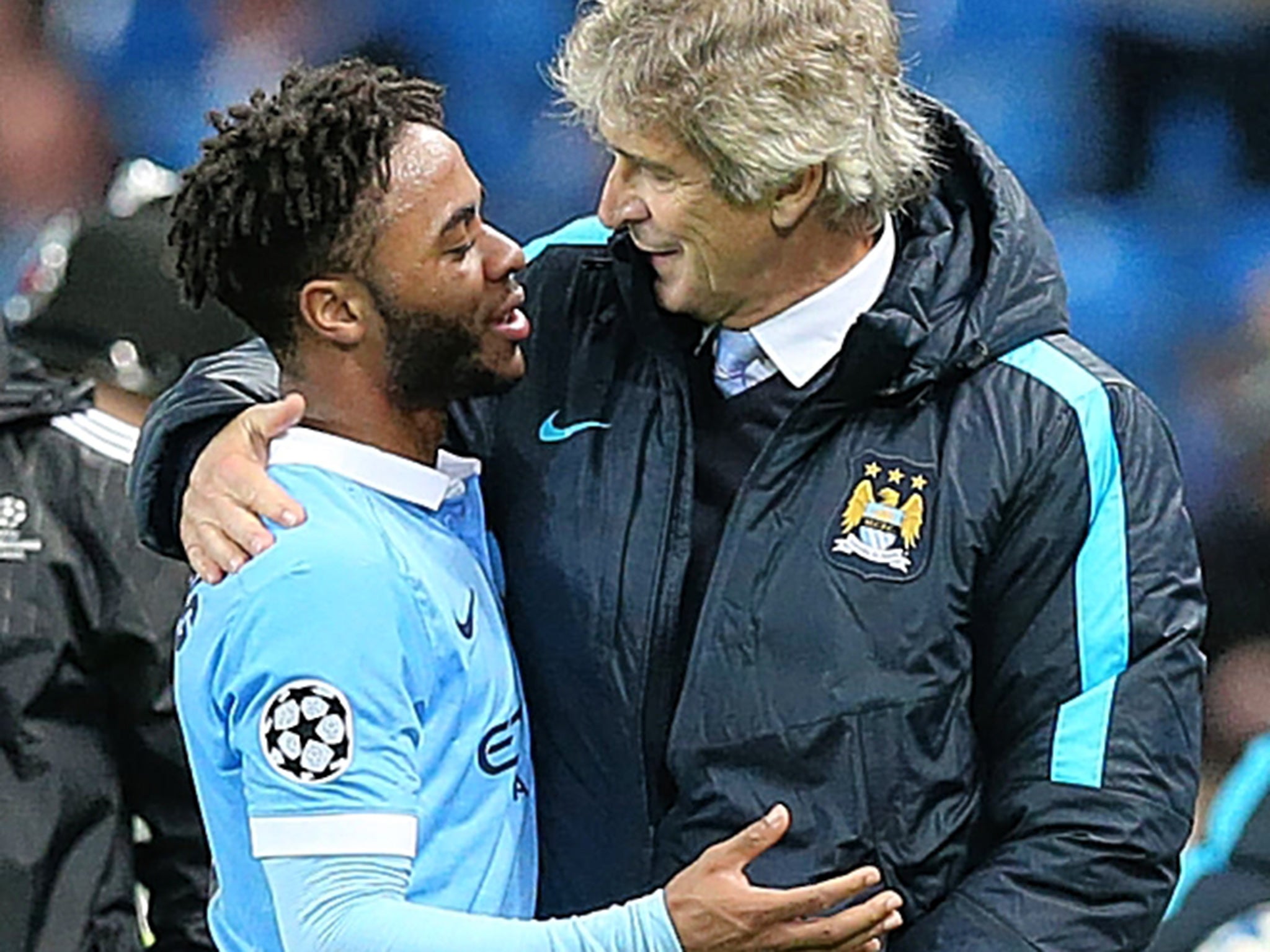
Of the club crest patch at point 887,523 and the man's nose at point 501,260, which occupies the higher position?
the man's nose at point 501,260

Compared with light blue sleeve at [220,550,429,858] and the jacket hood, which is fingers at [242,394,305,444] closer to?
light blue sleeve at [220,550,429,858]

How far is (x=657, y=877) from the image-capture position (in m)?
1.69

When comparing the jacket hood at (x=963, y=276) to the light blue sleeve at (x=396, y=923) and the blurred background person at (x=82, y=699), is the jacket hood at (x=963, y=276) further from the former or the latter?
the blurred background person at (x=82, y=699)

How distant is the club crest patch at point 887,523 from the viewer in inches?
63.5

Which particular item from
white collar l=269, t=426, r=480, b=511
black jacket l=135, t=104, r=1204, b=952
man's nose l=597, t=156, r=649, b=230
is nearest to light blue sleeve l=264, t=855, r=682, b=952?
black jacket l=135, t=104, r=1204, b=952

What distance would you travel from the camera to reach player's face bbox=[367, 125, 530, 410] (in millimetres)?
1654

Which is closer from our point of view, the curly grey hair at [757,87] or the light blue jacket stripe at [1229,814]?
the curly grey hair at [757,87]

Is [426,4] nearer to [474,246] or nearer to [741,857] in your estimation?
[474,246]

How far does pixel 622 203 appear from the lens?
1.68m

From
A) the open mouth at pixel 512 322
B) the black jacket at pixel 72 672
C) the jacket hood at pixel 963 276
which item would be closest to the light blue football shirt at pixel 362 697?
the open mouth at pixel 512 322

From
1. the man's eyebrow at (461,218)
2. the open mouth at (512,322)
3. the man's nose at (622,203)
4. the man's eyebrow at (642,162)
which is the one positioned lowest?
the open mouth at (512,322)

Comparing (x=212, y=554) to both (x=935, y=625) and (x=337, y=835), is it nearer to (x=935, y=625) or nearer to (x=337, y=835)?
(x=337, y=835)

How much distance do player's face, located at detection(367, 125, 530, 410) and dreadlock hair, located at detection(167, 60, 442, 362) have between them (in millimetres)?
15

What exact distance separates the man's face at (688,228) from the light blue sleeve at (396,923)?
0.44m
